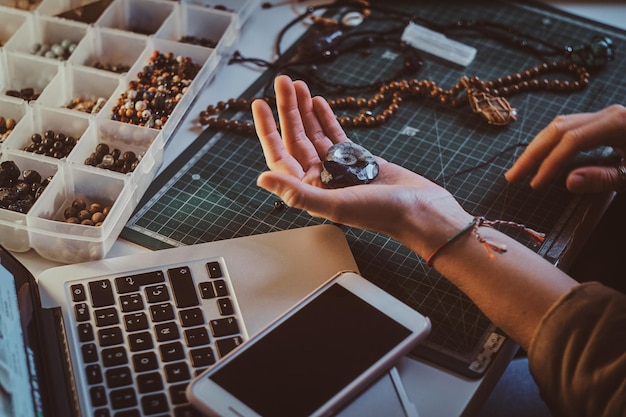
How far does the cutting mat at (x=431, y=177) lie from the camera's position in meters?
1.11

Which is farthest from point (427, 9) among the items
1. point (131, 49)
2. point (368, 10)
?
point (131, 49)

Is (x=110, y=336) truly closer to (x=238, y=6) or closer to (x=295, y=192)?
(x=295, y=192)

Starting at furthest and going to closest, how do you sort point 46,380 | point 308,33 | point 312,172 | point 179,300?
point 308,33, point 312,172, point 179,300, point 46,380

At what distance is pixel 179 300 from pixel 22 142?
429mm

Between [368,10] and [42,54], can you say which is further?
[368,10]

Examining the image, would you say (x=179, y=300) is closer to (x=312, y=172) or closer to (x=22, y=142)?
(x=312, y=172)

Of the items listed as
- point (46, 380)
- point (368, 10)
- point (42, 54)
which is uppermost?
point (368, 10)

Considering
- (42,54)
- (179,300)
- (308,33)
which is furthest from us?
(308,33)

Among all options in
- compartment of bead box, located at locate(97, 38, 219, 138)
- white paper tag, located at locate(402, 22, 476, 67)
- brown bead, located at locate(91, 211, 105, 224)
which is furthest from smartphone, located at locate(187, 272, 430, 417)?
white paper tag, located at locate(402, 22, 476, 67)

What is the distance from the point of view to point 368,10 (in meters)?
1.66

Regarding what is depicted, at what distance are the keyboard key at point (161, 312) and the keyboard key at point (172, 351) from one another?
0.04 meters

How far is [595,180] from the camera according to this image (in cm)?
124

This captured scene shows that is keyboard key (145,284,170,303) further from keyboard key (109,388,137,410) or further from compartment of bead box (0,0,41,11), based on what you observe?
compartment of bead box (0,0,41,11)

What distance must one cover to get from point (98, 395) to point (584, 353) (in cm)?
A: 58
